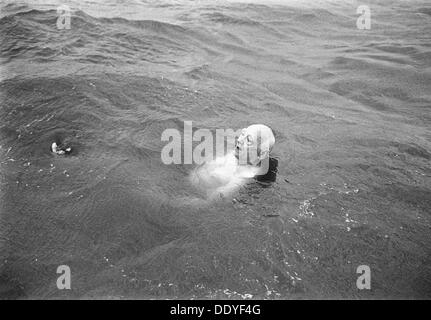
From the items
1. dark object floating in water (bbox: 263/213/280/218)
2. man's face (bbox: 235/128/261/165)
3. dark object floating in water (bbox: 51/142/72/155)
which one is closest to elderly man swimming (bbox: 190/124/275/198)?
man's face (bbox: 235/128/261/165)

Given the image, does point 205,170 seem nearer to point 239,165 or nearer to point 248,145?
point 239,165

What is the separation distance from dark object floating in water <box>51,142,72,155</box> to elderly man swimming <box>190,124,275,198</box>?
2.56 metres

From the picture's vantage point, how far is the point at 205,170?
660cm

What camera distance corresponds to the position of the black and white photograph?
4695 mm

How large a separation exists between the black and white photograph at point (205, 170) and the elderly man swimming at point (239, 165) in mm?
28

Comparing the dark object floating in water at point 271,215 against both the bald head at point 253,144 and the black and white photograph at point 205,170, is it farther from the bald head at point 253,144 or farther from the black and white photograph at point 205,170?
the bald head at point 253,144

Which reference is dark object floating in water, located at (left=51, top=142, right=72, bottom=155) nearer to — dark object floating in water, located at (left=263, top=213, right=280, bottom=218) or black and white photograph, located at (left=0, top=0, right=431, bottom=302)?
black and white photograph, located at (left=0, top=0, right=431, bottom=302)

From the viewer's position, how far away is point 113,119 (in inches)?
317

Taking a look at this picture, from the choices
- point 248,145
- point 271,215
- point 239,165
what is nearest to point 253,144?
point 248,145

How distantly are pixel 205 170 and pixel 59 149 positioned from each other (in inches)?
118

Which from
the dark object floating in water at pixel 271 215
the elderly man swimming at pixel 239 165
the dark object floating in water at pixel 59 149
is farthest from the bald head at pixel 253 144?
the dark object floating in water at pixel 59 149

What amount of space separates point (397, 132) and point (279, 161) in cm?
323

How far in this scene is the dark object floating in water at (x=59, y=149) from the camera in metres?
6.85

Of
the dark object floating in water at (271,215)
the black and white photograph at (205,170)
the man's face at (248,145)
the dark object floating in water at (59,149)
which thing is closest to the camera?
the black and white photograph at (205,170)
